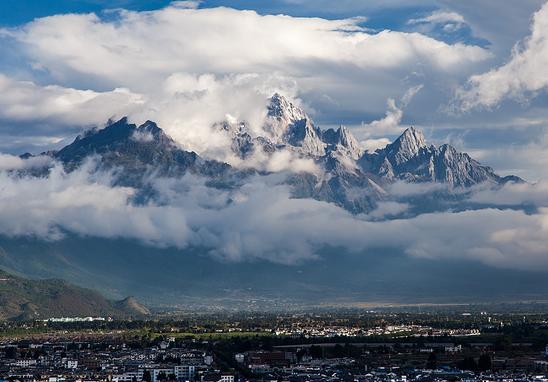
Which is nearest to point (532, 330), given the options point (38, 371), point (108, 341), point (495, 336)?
point (495, 336)

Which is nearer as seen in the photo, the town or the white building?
the town

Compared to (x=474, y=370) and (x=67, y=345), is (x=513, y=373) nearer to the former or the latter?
(x=474, y=370)

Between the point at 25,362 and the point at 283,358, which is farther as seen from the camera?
the point at 283,358

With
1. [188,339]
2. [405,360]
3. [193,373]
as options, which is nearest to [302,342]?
[188,339]

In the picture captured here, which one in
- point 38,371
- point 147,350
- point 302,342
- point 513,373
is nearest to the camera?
point 513,373

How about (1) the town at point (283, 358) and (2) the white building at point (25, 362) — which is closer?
(1) the town at point (283, 358)

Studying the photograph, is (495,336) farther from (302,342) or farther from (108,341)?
(108,341)

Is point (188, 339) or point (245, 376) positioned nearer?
point (245, 376)

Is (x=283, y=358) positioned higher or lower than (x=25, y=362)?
lower

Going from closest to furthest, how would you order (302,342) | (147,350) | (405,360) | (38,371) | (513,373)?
(513,373), (38,371), (405,360), (147,350), (302,342)
